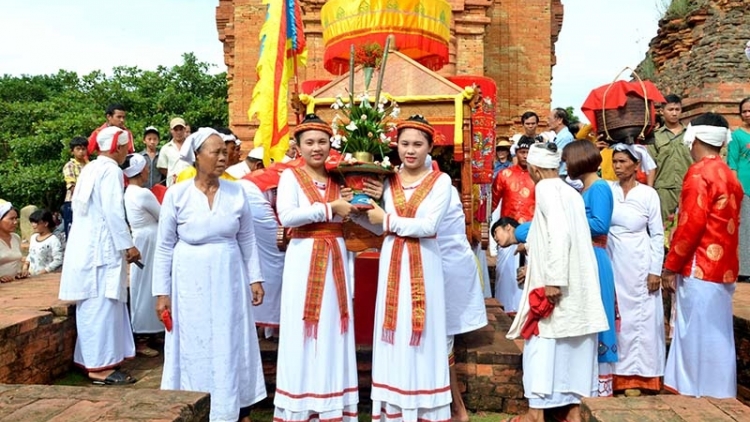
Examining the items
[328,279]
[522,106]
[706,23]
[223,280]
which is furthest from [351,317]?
[706,23]

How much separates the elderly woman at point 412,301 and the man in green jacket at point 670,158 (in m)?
4.30

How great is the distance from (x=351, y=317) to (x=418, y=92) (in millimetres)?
2574

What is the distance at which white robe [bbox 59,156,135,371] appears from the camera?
4.29 m

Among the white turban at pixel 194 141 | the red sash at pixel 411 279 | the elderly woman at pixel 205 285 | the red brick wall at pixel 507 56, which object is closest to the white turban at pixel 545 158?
the red sash at pixel 411 279

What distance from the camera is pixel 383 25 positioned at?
604 cm

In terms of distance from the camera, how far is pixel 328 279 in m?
3.19

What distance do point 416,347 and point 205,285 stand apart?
1232 millimetres

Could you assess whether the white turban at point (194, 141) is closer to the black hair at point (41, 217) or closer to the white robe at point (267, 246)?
the white robe at point (267, 246)

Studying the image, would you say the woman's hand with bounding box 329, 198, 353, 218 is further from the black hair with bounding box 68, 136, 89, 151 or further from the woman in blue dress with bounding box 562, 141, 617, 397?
the black hair with bounding box 68, 136, 89, 151

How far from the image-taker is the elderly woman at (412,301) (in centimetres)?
312

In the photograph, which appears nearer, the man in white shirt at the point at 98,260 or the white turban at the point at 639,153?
the white turban at the point at 639,153

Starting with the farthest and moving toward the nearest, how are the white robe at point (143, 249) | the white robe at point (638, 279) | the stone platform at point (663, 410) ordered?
the white robe at point (143, 249)
the white robe at point (638, 279)
the stone platform at point (663, 410)

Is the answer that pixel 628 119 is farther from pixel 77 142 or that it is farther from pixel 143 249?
pixel 77 142

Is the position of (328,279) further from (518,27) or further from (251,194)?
(518,27)
